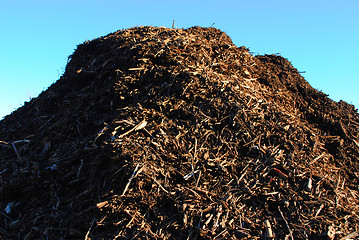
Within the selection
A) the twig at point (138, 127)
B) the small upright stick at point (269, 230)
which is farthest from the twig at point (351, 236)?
the twig at point (138, 127)

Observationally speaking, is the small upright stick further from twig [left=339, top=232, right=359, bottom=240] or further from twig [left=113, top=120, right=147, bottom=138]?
twig [left=113, top=120, right=147, bottom=138]

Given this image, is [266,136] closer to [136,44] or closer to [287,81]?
[287,81]

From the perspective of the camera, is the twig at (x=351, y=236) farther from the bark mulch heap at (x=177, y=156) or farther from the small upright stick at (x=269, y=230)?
the small upright stick at (x=269, y=230)

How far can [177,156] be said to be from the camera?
3512mm

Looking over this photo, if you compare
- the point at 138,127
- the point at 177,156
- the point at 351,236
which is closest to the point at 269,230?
the point at 351,236

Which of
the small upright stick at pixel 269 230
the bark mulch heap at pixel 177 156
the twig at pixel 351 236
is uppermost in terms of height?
the bark mulch heap at pixel 177 156

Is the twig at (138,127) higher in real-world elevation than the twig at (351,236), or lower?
higher

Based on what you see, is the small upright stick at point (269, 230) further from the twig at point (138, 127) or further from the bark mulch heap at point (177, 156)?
the twig at point (138, 127)

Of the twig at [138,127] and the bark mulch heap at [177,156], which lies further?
the twig at [138,127]

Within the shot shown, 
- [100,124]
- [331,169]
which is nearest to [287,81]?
[331,169]

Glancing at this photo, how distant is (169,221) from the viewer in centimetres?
298

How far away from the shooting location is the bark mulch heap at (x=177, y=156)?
3.06 metres

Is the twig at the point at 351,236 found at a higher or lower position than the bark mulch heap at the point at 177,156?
lower

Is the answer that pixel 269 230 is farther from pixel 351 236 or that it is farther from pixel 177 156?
pixel 177 156
